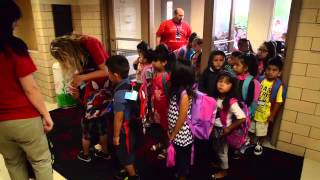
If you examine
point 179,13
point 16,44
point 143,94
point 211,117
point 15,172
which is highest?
point 179,13

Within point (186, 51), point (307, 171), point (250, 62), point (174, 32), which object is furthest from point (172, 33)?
point (307, 171)

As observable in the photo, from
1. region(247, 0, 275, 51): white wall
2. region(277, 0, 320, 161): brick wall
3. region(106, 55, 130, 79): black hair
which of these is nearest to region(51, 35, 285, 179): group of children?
region(106, 55, 130, 79): black hair

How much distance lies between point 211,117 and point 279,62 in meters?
1.06

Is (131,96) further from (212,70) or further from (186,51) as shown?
(186,51)

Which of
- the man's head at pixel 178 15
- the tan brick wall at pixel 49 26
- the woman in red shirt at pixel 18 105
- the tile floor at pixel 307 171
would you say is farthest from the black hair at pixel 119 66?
the tan brick wall at pixel 49 26

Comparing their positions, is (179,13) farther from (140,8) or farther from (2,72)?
(2,72)

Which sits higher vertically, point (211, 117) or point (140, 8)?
point (140, 8)

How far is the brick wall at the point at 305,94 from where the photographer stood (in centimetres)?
214

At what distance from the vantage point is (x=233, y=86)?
1.91 m

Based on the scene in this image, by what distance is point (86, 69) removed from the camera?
199cm

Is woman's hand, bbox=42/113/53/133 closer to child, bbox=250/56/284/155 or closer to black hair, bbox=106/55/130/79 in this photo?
black hair, bbox=106/55/130/79

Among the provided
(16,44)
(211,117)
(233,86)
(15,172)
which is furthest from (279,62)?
(15,172)

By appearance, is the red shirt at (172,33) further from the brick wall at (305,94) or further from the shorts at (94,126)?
the shorts at (94,126)

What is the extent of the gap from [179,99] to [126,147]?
0.57 metres
